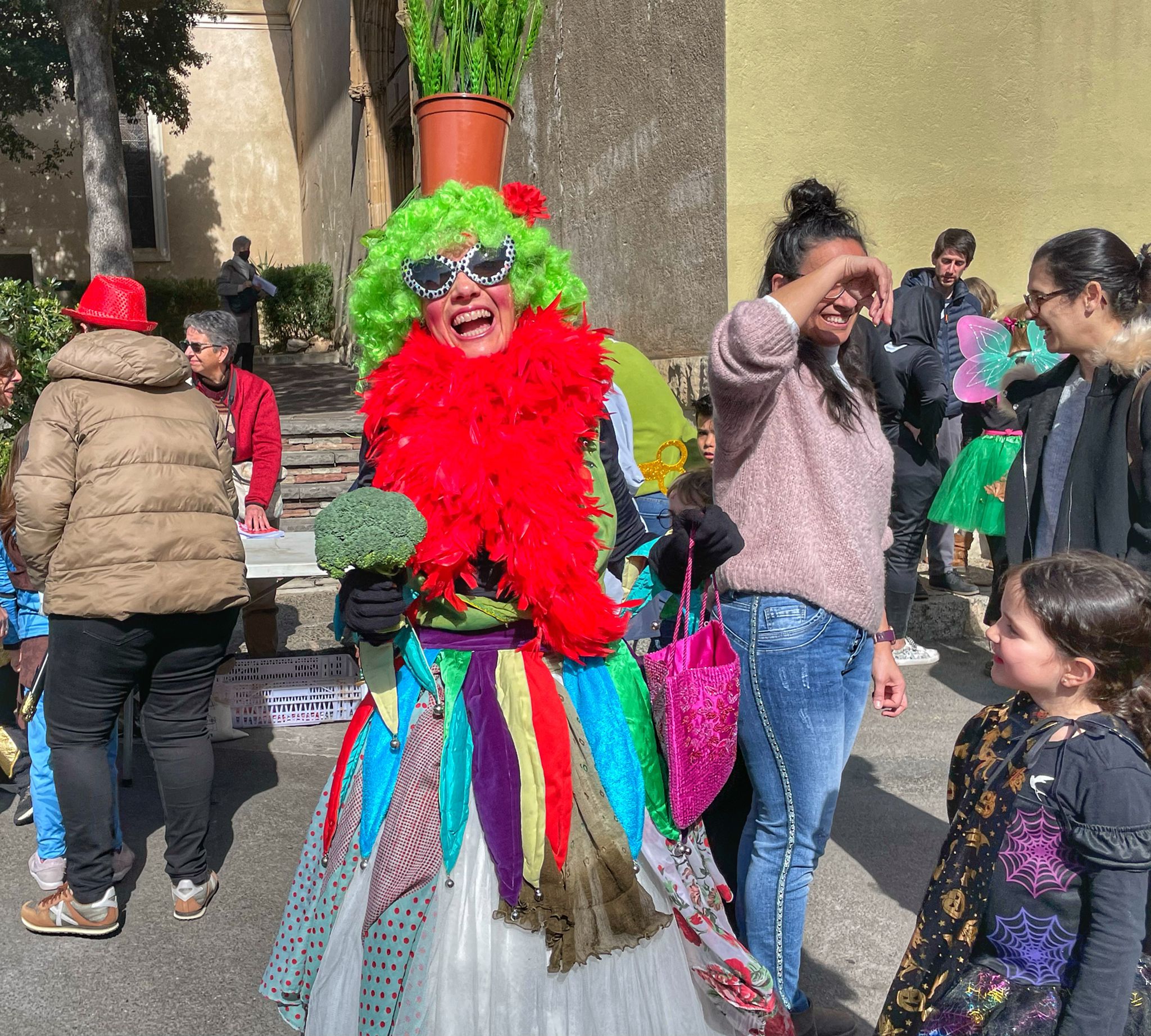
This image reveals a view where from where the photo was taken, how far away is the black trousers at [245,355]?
12.4 m

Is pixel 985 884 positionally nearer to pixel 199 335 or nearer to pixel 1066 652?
pixel 1066 652

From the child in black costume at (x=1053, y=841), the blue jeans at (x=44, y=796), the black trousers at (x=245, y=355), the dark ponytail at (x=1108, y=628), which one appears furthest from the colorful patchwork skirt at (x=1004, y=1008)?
the black trousers at (x=245, y=355)

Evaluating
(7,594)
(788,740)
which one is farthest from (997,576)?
(7,594)

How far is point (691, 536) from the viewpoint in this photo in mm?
2123

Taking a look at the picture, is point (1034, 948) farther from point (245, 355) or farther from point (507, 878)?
point (245, 355)

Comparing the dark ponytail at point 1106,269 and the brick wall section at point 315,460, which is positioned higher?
the dark ponytail at point 1106,269

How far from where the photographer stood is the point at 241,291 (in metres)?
12.2

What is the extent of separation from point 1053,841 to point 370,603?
1.22 meters

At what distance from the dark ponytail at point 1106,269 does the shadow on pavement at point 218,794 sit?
10.5 ft

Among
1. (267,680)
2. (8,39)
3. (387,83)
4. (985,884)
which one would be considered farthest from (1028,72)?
(8,39)

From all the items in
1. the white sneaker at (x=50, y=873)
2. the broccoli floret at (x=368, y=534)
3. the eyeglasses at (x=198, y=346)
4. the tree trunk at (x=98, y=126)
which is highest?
the tree trunk at (x=98, y=126)

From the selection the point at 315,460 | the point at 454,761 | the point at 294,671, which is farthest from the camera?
the point at 315,460

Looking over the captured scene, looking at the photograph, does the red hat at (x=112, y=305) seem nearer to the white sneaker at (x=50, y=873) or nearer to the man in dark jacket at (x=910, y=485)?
the white sneaker at (x=50, y=873)

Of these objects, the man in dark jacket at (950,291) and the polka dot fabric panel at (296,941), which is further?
the man in dark jacket at (950,291)
